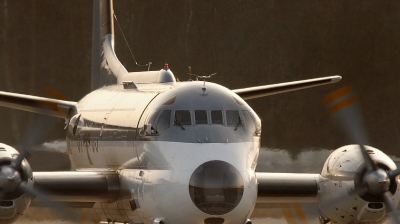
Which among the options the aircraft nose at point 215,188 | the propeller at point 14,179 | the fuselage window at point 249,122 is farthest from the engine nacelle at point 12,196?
the fuselage window at point 249,122

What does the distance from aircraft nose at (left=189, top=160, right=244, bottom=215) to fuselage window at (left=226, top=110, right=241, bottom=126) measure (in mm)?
1077

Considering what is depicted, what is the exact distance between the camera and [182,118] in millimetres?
12422

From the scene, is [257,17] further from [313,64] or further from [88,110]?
[88,110]

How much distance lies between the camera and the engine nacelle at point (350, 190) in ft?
46.8

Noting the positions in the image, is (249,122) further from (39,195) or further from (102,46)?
(102,46)

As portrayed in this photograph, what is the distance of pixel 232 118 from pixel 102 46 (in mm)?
9017

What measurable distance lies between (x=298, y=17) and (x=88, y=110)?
14.6 m

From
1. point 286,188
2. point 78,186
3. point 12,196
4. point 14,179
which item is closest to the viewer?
point 14,179

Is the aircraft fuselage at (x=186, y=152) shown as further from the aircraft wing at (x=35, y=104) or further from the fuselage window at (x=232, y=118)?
the aircraft wing at (x=35, y=104)

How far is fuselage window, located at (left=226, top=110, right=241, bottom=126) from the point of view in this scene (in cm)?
1244

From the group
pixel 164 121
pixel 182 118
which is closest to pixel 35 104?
pixel 164 121

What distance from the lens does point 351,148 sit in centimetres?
1503

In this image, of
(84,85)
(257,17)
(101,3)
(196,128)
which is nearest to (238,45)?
(257,17)

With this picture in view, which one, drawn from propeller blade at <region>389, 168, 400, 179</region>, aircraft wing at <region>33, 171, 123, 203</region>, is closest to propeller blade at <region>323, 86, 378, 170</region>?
propeller blade at <region>389, 168, 400, 179</region>
